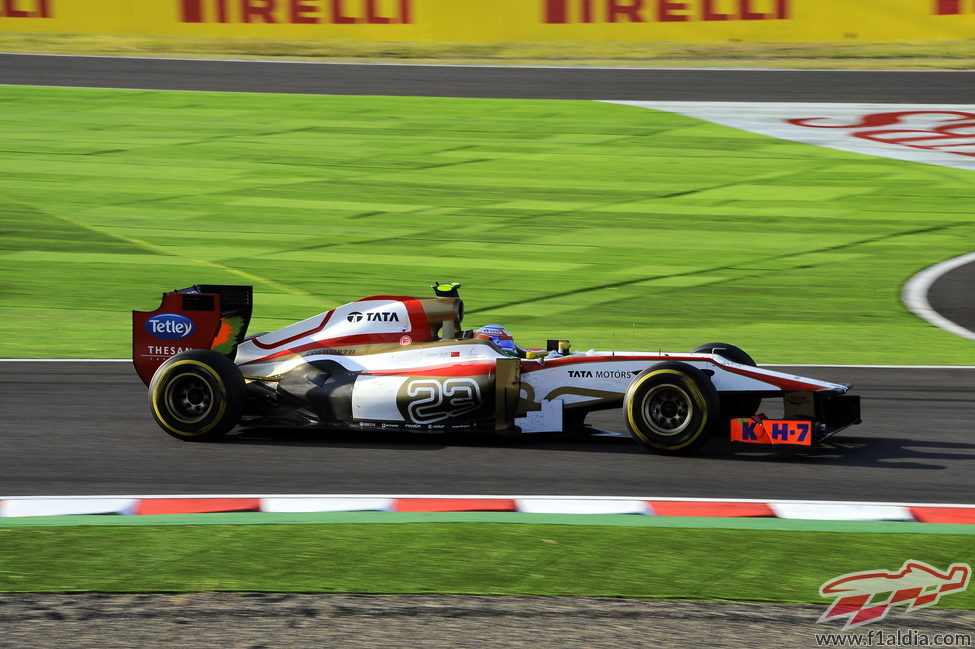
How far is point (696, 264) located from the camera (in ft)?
53.3

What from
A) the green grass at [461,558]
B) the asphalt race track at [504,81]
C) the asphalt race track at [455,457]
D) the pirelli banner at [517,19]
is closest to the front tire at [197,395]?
the asphalt race track at [455,457]

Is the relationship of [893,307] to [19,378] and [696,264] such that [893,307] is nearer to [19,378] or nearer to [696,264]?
[696,264]

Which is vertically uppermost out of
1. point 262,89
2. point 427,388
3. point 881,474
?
point 262,89

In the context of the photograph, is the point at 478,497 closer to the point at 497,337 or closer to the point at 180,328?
the point at 497,337

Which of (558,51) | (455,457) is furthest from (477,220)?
(558,51)

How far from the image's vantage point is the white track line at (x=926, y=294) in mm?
13484

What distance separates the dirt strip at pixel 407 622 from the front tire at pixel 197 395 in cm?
292

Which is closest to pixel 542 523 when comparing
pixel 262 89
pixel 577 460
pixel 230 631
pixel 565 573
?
pixel 565 573

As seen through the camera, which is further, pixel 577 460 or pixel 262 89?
pixel 262 89

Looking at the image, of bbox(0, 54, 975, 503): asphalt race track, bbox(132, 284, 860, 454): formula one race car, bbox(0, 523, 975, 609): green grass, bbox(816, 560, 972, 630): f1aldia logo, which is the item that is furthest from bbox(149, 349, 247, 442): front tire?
bbox(816, 560, 972, 630): f1aldia logo

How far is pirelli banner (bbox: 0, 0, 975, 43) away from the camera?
995 inches

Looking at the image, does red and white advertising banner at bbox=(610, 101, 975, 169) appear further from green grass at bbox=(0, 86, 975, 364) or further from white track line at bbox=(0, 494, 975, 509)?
white track line at bbox=(0, 494, 975, 509)

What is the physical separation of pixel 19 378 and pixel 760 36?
61.9ft

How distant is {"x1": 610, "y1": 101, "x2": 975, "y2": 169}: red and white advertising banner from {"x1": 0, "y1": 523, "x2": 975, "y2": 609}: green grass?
16.0 m
